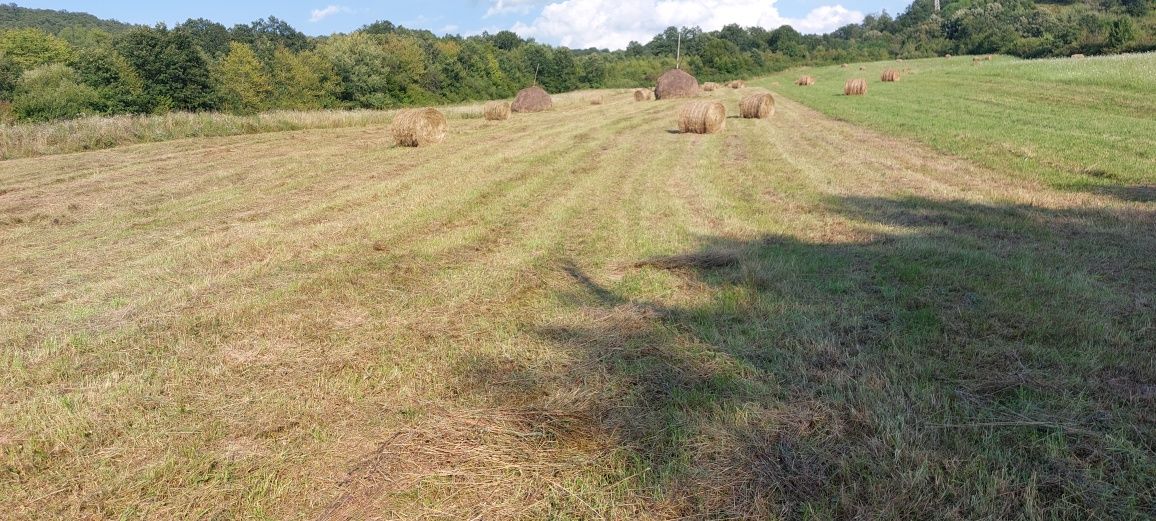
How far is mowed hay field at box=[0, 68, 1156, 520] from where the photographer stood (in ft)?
8.59

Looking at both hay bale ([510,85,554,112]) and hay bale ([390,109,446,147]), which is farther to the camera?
hay bale ([510,85,554,112])

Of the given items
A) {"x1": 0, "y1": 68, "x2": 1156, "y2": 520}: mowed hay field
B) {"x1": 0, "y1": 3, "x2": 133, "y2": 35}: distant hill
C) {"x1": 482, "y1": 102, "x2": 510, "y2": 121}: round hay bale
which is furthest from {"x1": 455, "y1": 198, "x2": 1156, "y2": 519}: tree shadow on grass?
{"x1": 0, "y1": 3, "x2": 133, "y2": 35}: distant hill

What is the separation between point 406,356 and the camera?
4043 millimetres

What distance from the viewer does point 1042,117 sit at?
16.6m

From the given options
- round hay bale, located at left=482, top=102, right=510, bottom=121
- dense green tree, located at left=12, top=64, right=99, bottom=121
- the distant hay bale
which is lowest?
round hay bale, located at left=482, top=102, right=510, bottom=121

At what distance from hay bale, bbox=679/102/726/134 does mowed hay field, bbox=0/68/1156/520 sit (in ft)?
28.6

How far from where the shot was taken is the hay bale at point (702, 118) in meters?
16.8

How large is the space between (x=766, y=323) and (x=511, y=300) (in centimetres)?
221

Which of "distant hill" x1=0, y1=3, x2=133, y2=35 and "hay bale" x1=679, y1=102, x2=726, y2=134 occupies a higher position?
"distant hill" x1=0, y1=3, x2=133, y2=35

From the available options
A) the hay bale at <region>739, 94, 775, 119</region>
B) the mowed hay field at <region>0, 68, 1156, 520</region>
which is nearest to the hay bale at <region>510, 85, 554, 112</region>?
the hay bale at <region>739, 94, 775, 119</region>

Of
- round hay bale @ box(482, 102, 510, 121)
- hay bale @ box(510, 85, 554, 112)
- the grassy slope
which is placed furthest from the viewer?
hay bale @ box(510, 85, 554, 112)

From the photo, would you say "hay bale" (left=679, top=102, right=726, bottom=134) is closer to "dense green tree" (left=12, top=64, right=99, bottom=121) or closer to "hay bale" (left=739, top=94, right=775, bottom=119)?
"hay bale" (left=739, top=94, right=775, bottom=119)

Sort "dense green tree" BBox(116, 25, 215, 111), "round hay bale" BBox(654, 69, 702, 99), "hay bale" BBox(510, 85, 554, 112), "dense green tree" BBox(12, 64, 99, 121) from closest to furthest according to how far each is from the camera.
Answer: "hay bale" BBox(510, 85, 554, 112), "dense green tree" BBox(12, 64, 99, 121), "dense green tree" BBox(116, 25, 215, 111), "round hay bale" BBox(654, 69, 702, 99)

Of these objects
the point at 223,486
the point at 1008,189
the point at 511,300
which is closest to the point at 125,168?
the point at 511,300
